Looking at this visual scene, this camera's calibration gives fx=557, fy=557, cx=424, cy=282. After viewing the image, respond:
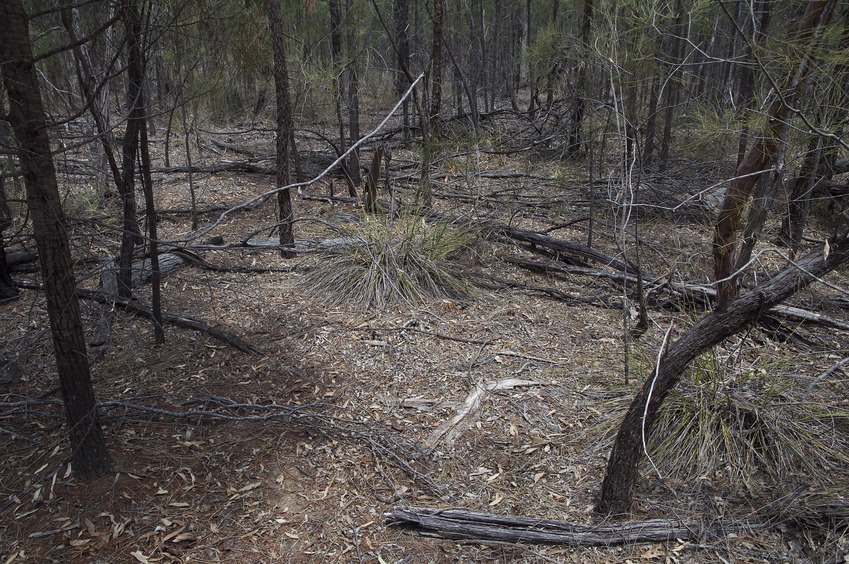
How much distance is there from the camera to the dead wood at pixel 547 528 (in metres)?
2.52

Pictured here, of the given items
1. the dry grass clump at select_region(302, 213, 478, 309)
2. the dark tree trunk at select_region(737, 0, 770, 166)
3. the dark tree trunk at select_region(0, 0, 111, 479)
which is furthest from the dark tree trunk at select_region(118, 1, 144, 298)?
the dark tree trunk at select_region(737, 0, 770, 166)

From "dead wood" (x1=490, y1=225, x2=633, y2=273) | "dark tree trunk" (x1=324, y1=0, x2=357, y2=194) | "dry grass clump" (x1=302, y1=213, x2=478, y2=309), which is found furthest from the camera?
"dark tree trunk" (x1=324, y1=0, x2=357, y2=194)

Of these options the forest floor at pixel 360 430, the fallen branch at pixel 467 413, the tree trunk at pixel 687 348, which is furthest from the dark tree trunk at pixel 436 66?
the tree trunk at pixel 687 348

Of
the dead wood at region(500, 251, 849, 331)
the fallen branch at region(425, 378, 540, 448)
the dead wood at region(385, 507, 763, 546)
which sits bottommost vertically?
the dead wood at region(385, 507, 763, 546)

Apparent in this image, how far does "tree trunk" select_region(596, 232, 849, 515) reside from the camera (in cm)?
205

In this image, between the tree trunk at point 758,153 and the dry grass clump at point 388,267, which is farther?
the dry grass clump at point 388,267

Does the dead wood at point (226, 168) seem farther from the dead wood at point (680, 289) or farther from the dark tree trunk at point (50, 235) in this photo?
the dark tree trunk at point (50, 235)

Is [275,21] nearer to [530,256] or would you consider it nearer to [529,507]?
[530,256]

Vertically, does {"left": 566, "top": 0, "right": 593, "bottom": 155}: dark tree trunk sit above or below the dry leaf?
above

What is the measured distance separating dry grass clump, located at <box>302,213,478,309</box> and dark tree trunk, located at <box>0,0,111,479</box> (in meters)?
2.29

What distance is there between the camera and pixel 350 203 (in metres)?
7.52

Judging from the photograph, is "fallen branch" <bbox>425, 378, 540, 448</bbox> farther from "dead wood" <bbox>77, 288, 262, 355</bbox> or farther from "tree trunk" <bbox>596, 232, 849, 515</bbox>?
"dead wood" <bbox>77, 288, 262, 355</bbox>

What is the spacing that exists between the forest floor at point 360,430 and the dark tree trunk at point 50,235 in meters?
0.17

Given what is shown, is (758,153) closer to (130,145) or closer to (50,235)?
(50,235)
